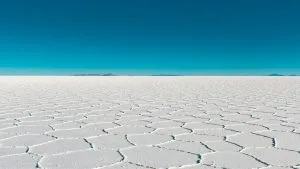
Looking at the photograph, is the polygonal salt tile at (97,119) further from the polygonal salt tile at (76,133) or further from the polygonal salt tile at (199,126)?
the polygonal salt tile at (199,126)

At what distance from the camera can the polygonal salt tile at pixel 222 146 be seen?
6.00ft

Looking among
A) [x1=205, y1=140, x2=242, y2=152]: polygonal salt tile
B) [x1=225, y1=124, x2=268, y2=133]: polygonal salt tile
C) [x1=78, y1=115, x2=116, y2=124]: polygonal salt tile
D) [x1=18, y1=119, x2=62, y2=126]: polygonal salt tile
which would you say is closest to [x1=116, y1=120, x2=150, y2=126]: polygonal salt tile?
[x1=78, y1=115, x2=116, y2=124]: polygonal salt tile

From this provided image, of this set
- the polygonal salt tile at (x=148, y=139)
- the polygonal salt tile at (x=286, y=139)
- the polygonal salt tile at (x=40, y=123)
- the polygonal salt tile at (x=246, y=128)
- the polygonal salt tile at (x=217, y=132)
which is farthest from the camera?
the polygonal salt tile at (x=40, y=123)

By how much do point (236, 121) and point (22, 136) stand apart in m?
1.49

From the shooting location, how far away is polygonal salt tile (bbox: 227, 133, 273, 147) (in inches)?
76.6

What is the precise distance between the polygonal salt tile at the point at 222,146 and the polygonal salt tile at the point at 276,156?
7cm

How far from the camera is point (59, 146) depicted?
1.91m

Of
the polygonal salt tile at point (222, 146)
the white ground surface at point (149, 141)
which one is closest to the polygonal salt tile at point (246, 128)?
the white ground surface at point (149, 141)

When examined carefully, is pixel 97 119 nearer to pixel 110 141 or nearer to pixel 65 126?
pixel 65 126

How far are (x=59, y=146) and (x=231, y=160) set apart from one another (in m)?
0.83

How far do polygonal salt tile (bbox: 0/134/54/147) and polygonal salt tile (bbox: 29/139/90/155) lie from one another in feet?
0.26

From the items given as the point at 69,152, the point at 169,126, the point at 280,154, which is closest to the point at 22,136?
the point at 69,152

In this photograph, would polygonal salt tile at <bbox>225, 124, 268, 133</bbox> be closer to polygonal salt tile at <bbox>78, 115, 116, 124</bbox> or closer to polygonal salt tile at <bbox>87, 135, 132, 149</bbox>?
polygonal salt tile at <bbox>87, 135, 132, 149</bbox>

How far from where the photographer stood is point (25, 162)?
1.57 meters
